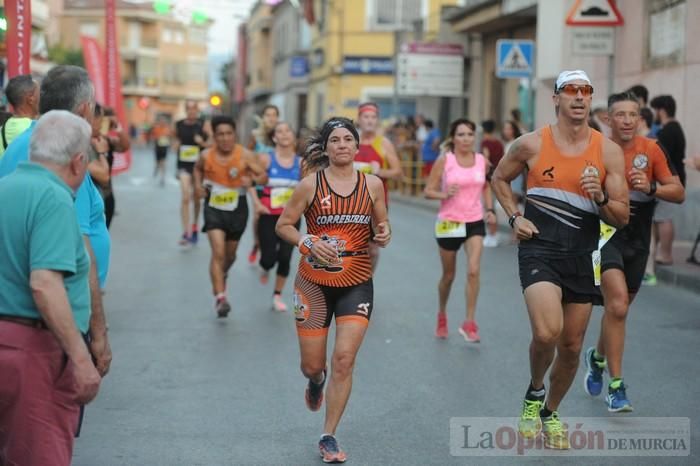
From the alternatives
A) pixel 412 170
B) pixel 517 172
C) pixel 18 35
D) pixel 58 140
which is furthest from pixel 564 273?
pixel 412 170

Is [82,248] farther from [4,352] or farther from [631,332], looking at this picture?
[631,332]

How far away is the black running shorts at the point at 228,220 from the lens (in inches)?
445

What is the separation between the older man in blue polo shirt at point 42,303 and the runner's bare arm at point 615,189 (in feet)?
10.1

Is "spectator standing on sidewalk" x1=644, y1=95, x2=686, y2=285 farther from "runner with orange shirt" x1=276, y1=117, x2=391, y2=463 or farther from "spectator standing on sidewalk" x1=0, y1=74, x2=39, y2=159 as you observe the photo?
"spectator standing on sidewalk" x1=0, y1=74, x2=39, y2=159

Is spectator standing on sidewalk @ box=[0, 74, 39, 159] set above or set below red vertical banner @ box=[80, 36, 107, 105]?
below

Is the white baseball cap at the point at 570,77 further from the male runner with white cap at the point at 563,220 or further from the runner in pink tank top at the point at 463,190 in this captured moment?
the runner in pink tank top at the point at 463,190

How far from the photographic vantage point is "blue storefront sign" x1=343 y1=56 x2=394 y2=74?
46250mm

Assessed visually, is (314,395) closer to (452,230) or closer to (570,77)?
(570,77)

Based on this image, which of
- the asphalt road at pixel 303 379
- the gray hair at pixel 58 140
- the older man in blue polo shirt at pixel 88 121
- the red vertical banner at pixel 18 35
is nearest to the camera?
the gray hair at pixel 58 140

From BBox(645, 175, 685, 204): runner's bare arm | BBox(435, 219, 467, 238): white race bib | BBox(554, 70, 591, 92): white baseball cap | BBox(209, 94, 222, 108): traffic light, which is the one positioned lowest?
BBox(435, 219, 467, 238): white race bib

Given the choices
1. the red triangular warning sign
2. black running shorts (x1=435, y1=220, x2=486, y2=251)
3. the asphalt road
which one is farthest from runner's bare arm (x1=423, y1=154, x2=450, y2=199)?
the red triangular warning sign

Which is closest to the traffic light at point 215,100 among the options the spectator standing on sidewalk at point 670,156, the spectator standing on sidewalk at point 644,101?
the spectator standing on sidewalk at point 644,101

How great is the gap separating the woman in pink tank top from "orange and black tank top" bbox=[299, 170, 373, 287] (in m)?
3.37

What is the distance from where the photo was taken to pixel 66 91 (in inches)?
204
